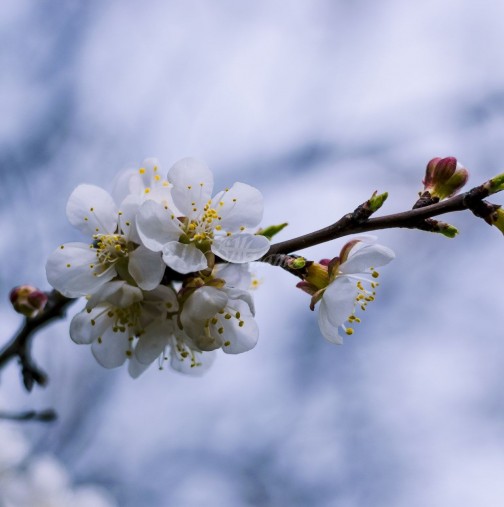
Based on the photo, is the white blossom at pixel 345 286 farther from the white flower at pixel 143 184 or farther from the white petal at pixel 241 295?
the white flower at pixel 143 184

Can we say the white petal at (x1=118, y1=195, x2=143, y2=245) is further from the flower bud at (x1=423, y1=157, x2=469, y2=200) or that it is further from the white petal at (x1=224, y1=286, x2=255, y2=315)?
the flower bud at (x1=423, y1=157, x2=469, y2=200)

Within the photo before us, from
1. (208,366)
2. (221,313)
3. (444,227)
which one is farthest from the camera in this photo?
(208,366)

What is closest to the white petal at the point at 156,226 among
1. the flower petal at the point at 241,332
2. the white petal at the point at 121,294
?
the white petal at the point at 121,294

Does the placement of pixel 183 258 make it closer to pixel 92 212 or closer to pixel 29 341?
pixel 92 212

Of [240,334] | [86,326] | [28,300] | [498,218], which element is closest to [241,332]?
[240,334]

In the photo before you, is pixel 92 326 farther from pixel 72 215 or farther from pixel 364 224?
pixel 364 224

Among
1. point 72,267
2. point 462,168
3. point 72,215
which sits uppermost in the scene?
point 462,168

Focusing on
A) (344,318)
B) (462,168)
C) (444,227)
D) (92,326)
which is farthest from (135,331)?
(462,168)
